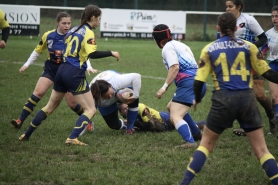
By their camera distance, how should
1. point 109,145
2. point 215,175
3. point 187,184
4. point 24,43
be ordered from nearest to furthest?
point 187,184, point 215,175, point 109,145, point 24,43

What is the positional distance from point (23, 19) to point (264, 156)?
799 inches

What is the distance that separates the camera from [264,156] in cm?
503

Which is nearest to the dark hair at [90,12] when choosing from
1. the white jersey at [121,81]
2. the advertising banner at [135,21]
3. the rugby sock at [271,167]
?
the white jersey at [121,81]

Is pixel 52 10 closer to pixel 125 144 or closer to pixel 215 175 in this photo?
pixel 125 144

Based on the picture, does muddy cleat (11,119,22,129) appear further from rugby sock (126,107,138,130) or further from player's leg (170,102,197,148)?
player's leg (170,102,197,148)

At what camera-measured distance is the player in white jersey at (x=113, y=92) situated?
7562 millimetres

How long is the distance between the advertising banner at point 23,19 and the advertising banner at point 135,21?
3104 millimetres

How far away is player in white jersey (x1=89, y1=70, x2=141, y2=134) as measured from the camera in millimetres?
7562

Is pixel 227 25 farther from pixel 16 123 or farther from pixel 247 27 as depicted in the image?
pixel 16 123

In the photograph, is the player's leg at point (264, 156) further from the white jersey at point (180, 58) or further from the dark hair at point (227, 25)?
the white jersey at point (180, 58)

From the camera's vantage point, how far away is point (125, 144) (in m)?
7.30

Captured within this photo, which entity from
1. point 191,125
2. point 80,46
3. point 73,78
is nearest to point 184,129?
point 191,125

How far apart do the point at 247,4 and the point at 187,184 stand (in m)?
24.6

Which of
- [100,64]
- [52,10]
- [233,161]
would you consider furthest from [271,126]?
[52,10]
